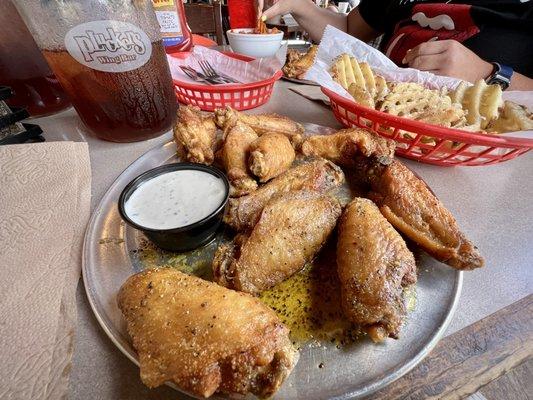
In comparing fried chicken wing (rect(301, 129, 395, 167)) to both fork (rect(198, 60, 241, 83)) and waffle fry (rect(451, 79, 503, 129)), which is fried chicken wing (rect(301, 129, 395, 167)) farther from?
fork (rect(198, 60, 241, 83))

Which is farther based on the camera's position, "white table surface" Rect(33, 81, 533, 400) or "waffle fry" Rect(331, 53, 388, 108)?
"waffle fry" Rect(331, 53, 388, 108)

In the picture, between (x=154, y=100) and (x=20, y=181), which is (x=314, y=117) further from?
(x=20, y=181)

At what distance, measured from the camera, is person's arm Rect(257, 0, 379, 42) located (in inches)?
109

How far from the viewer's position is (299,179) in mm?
964

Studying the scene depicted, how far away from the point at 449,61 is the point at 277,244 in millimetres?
1650

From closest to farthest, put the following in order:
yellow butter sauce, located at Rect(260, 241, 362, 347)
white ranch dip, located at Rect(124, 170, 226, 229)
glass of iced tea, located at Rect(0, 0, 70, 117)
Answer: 1. yellow butter sauce, located at Rect(260, 241, 362, 347)
2. white ranch dip, located at Rect(124, 170, 226, 229)
3. glass of iced tea, located at Rect(0, 0, 70, 117)

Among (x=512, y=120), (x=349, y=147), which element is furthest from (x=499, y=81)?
(x=349, y=147)

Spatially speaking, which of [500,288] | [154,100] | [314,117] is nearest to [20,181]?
[154,100]

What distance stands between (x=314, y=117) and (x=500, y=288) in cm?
108

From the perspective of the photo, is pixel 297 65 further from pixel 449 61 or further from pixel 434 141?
pixel 434 141

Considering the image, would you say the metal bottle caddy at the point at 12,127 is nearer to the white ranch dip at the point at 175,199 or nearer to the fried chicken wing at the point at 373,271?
the white ranch dip at the point at 175,199

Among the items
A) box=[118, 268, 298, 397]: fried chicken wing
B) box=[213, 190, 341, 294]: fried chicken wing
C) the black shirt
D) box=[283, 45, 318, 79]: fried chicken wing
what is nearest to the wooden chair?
box=[283, 45, 318, 79]: fried chicken wing

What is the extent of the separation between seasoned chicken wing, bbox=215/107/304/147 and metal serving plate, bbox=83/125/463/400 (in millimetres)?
529

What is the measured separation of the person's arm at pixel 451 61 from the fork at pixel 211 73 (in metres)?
1.11
